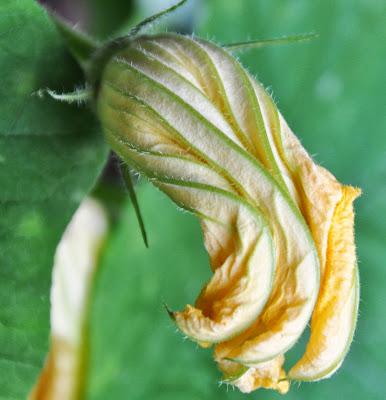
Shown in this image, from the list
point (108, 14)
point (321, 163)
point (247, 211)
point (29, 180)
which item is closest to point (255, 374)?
point (247, 211)

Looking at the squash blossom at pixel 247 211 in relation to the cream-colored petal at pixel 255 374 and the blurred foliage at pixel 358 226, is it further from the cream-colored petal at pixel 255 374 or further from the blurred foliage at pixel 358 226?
the blurred foliage at pixel 358 226

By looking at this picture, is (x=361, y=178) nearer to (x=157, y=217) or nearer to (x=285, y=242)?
(x=157, y=217)

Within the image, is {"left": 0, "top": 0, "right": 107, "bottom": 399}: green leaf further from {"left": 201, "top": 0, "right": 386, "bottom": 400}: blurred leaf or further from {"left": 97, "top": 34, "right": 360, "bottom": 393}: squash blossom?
{"left": 201, "top": 0, "right": 386, "bottom": 400}: blurred leaf

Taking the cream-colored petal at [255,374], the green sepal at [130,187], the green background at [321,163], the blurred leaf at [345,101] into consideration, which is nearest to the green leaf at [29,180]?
the green sepal at [130,187]

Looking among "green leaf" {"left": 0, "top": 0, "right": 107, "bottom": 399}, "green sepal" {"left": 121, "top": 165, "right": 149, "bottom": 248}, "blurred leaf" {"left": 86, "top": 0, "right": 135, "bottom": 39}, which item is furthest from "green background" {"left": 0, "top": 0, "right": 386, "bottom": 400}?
"green sepal" {"left": 121, "top": 165, "right": 149, "bottom": 248}

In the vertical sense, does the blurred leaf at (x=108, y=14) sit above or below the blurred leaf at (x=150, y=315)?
above

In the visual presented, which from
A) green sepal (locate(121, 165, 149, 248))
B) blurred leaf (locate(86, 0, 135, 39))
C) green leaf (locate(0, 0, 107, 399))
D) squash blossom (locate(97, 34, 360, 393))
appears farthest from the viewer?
blurred leaf (locate(86, 0, 135, 39))
